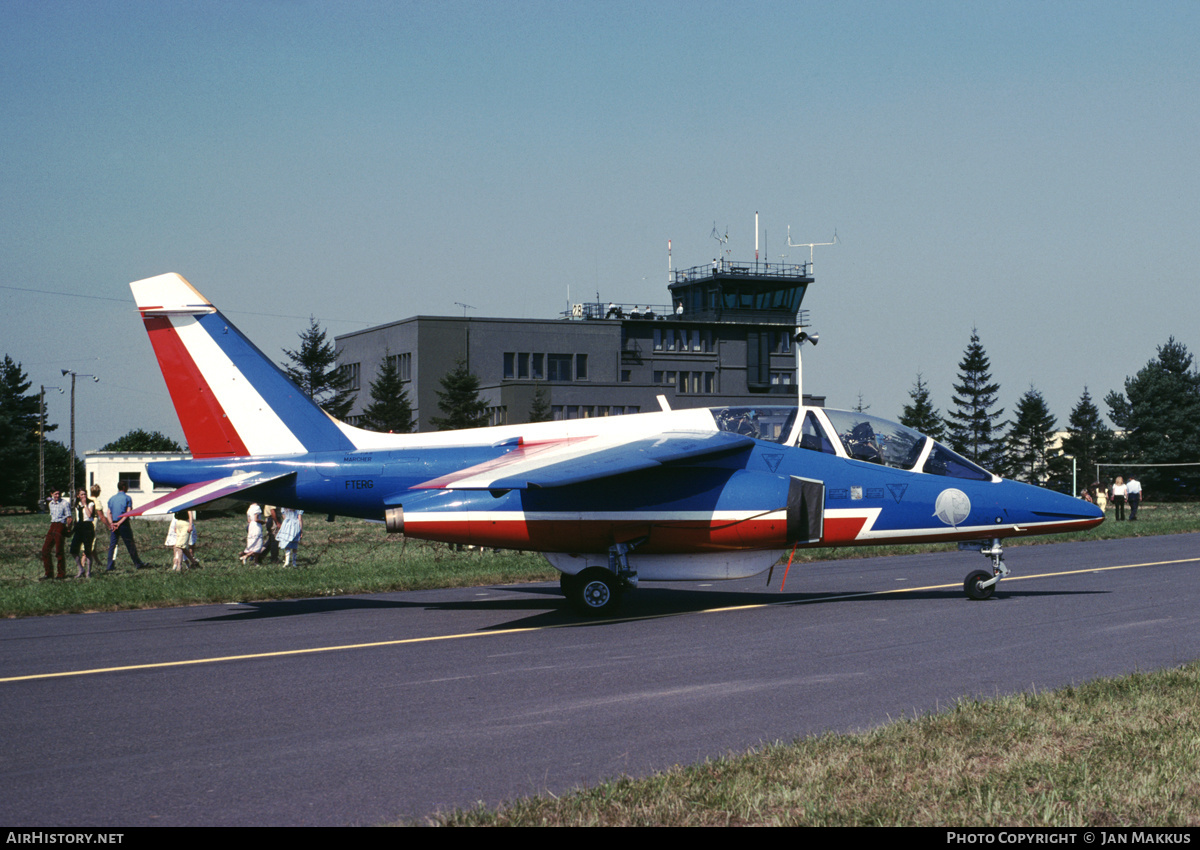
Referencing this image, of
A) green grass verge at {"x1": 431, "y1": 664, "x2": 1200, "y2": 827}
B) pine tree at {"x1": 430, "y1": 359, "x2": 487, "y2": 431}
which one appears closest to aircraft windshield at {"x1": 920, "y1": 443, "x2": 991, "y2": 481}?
green grass verge at {"x1": 431, "y1": 664, "x2": 1200, "y2": 827}

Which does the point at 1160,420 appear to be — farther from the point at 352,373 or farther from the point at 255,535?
the point at 255,535

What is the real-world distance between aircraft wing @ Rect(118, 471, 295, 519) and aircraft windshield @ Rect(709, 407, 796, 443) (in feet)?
21.6

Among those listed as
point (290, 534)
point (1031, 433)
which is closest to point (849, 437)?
point (290, 534)

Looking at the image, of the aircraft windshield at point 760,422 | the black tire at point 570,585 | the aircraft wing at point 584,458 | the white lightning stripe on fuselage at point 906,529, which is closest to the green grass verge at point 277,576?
the black tire at point 570,585

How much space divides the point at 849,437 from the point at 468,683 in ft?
26.9

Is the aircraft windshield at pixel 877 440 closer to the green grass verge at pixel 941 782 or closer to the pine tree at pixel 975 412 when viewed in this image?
the green grass verge at pixel 941 782

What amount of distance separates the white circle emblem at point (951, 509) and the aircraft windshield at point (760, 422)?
238cm

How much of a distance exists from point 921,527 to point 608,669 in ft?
22.8

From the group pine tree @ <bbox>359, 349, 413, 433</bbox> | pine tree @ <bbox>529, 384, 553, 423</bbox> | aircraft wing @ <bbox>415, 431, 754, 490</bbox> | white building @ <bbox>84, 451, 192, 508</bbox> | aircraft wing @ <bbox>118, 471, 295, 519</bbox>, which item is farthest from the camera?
pine tree @ <bbox>359, 349, 413, 433</bbox>

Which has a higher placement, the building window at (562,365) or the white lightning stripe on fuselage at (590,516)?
the building window at (562,365)

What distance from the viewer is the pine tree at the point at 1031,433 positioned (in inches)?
4345

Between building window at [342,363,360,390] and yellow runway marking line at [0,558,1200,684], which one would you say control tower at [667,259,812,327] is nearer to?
building window at [342,363,360,390]

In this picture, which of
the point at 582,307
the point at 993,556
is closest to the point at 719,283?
the point at 582,307

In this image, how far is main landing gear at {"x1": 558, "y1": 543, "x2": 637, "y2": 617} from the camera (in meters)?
15.3
